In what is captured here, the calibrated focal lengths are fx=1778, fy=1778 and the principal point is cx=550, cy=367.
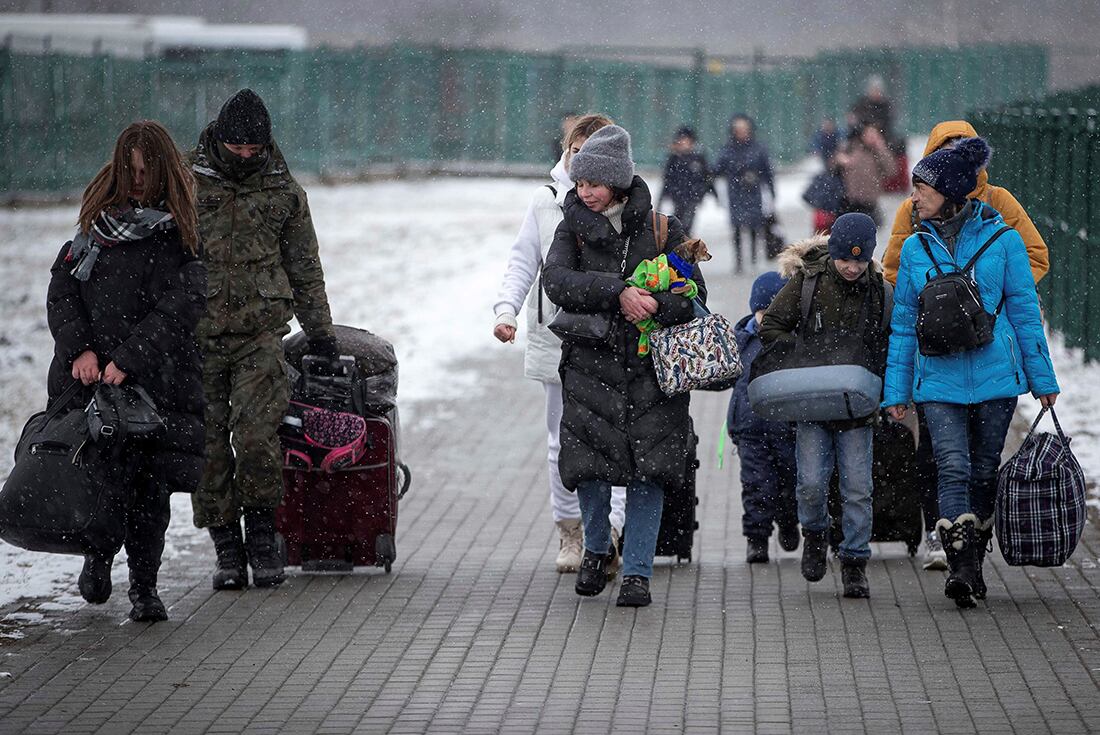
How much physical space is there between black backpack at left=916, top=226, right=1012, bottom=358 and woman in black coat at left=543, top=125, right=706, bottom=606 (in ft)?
2.76

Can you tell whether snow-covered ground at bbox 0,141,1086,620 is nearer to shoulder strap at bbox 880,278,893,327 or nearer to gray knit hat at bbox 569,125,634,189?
gray knit hat at bbox 569,125,634,189

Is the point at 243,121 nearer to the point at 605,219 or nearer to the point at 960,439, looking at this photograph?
the point at 605,219

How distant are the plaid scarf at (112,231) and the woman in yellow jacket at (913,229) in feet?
9.23

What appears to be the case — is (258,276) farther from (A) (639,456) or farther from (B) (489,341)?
(B) (489,341)

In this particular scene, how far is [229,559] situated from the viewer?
7.14 meters

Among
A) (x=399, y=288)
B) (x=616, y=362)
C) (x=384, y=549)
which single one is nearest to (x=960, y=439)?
(x=616, y=362)

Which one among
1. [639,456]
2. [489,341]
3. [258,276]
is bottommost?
[489,341]

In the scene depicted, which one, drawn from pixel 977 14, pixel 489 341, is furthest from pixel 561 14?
pixel 489 341

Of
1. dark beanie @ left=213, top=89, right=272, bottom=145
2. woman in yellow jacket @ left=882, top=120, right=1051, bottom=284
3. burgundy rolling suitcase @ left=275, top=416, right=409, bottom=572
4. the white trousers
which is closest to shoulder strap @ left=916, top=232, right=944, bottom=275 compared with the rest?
woman in yellow jacket @ left=882, top=120, right=1051, bottom=284

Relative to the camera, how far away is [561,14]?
81812 millimetres

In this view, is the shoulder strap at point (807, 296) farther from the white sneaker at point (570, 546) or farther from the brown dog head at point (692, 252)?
the white sneaker at point (570, 546)

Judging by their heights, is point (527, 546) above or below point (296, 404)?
below

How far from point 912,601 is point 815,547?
0.43 meters

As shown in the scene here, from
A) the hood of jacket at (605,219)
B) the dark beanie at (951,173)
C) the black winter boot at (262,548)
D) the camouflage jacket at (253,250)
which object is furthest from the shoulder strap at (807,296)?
the black winter boot at (262,548)
